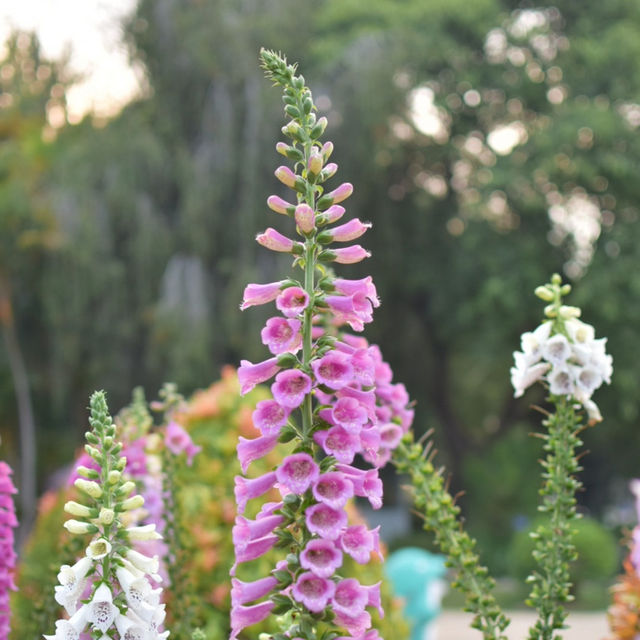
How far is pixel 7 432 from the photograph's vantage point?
2183 centimetres

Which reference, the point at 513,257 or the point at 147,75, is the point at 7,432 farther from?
the point at 513,257

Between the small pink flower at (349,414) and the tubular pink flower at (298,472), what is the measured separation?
0.22 feet

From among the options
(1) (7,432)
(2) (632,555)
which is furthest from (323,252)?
(1) (7,432)

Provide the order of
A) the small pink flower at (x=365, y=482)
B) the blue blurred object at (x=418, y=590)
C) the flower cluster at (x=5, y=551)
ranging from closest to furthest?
the small pink flower at (x=365, y=482)
the flower cluster at (x=5, y=551)
the blue blurred object at (x=418, y=590)

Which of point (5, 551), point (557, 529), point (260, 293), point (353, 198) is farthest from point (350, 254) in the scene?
point (353, 198)

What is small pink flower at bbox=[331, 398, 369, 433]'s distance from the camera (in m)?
1.45

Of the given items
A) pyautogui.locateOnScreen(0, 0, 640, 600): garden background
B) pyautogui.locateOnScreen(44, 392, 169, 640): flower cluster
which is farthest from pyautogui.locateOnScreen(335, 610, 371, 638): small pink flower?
pyautogui.locateOnScreen(0, 0, 640, 600): garden background

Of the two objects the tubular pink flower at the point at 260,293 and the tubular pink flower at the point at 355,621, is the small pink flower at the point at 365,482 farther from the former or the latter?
the tubular pink flower at the point at 260,293

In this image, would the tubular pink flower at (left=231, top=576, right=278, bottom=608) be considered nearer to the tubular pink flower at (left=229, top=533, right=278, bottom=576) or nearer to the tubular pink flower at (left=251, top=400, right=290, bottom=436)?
the tubular pink flower at (left=229, top=533, right=278, bottom=576)

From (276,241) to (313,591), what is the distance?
21.6 inches

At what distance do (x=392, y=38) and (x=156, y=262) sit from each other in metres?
5.97

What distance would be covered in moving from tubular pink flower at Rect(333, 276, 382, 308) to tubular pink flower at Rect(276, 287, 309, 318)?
95mm

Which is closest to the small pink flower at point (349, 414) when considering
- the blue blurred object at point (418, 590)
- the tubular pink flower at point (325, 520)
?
the tubular pink flower at point (325, 520)

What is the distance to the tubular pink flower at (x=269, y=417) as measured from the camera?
151 centimetres
